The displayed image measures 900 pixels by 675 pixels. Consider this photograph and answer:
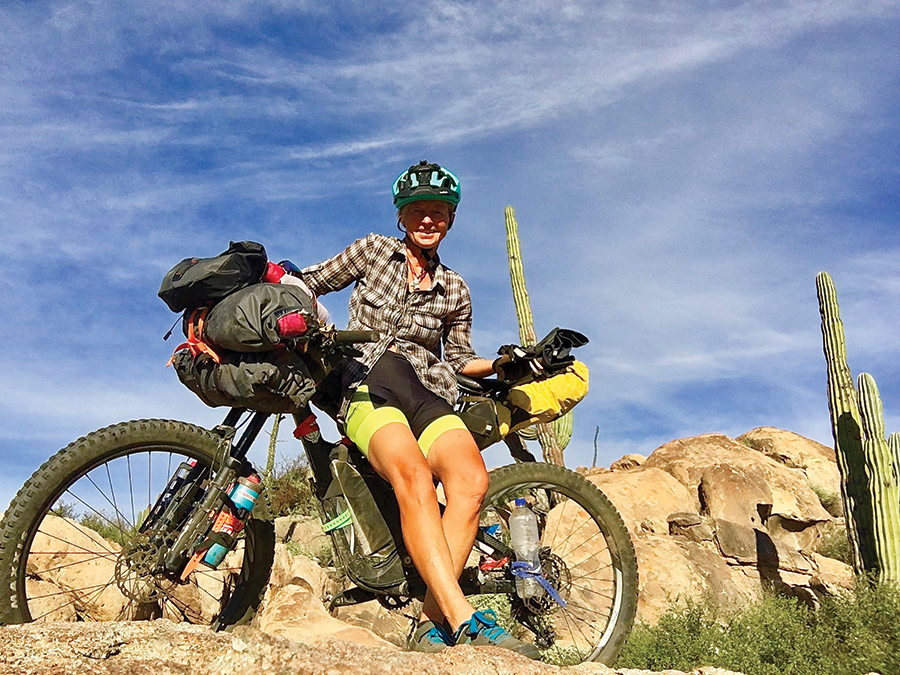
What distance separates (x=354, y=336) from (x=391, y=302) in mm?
634

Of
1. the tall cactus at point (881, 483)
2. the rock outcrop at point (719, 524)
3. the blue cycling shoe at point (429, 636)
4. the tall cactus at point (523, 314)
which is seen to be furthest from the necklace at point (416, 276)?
the tall cactus at point (881, 483)

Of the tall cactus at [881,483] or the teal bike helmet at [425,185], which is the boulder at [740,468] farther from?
the teal bike helmet at [425,185]

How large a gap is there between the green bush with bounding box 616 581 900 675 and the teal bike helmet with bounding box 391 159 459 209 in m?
3.11

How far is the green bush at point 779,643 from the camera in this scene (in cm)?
550

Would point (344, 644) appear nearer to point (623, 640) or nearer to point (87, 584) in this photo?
point (623, 640)

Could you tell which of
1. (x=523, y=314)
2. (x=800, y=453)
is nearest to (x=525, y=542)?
(x=523, y=314)

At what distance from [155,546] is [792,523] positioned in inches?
500

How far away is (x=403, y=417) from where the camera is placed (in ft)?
12.8

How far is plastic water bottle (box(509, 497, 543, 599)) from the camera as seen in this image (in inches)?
170

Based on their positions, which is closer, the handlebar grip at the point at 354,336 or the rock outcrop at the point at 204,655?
the rock outcrop at the point at 204,655

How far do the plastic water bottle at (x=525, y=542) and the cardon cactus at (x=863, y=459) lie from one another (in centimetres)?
746

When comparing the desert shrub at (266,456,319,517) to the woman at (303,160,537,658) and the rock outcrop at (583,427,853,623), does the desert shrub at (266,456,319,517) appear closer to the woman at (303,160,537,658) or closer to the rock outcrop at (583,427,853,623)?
the rock outcrop at (583,427,853,623)

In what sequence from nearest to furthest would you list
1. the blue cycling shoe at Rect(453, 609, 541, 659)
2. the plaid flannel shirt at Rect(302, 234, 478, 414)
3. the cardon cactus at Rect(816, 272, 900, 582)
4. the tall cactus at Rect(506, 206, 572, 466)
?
the blue cycling shoe at Rect(453, 609, 541, 659) < the plaid flannel shirt at Rect(302, 234, 478, 414) < the cardon cactus at Rect(816, 272, 900, 582) < the tall cactus at Rect(506, 206, 572, 466)

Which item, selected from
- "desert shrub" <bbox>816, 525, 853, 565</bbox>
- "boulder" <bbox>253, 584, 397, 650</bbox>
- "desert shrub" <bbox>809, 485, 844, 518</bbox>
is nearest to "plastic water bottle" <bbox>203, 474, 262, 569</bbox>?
"boulder" <bbox>253, 584, 397, 650</bbox>
